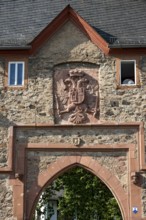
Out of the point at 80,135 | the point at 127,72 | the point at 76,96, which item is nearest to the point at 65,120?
the point at 80,135

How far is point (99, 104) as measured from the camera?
60.3 feet

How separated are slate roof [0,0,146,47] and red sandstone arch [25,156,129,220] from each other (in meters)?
3.90

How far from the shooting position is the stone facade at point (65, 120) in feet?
59.0

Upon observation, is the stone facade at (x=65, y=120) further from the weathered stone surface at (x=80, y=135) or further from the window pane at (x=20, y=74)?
the window pane at (x=20, y=74)

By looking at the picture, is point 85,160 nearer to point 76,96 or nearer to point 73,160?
point 73,160

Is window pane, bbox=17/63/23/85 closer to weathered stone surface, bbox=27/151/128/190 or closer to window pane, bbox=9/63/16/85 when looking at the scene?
window pane, bbox=9/63/16/85

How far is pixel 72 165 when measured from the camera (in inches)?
712

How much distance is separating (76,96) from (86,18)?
3263 millimetres

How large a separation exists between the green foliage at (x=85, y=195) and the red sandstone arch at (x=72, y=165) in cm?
810

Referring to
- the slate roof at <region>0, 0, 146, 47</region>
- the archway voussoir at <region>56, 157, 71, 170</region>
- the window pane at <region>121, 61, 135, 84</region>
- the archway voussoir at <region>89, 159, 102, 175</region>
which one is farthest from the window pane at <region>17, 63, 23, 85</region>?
the archway voussoir at <region>89, 159, 102, 175</region>

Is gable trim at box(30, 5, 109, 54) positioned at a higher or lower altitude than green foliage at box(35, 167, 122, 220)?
higher

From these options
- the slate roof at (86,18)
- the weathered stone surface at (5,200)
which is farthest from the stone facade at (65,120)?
the slate roof at (86,18)

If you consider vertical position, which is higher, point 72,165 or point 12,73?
point 12,73

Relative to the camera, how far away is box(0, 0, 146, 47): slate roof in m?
19.2
